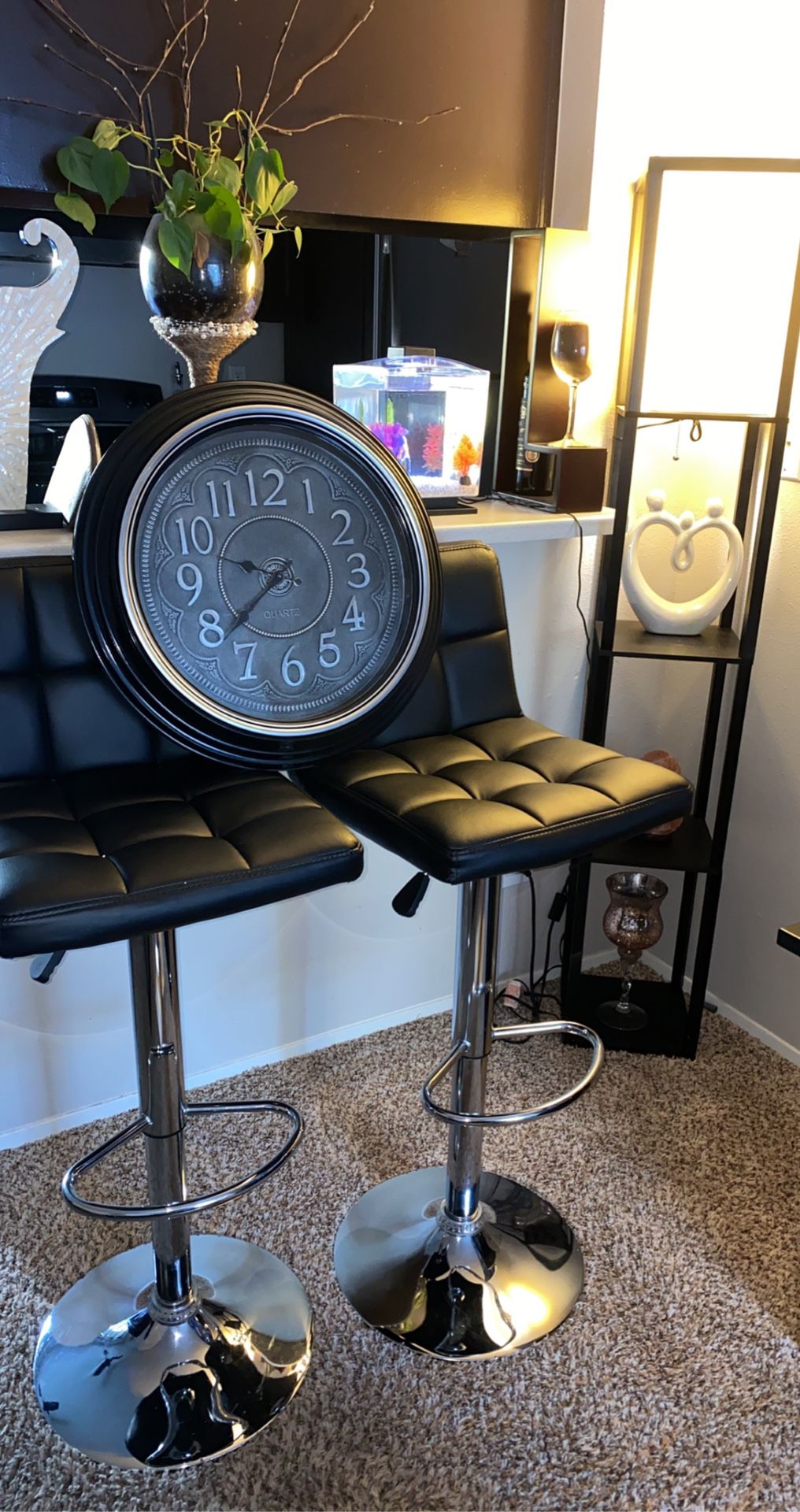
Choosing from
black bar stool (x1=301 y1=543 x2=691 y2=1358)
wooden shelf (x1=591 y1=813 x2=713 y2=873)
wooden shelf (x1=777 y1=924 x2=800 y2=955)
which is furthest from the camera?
wooden shelf (x1=591 y1=813 x2=713 y2=873)

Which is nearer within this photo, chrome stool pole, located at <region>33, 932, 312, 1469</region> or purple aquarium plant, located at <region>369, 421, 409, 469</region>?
chrome stool pole, located at <region>33, 932, 312, 1469</region>

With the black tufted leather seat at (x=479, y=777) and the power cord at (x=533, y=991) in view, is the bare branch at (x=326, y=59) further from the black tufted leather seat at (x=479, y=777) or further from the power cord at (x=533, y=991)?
the power cord at (x=533, y=991)

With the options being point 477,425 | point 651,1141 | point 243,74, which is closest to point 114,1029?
point 651,1141

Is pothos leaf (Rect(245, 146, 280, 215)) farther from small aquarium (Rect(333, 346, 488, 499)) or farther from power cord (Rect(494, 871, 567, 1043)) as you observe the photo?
power cord (Rect(494, 871, 567, 1043))

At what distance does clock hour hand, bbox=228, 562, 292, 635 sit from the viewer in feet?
4.42

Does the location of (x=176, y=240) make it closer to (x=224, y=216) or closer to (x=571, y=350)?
(x=224, y=216)

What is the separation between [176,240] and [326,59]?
485mm

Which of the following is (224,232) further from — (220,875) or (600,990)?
(600,990)

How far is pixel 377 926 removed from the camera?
87.5 inches

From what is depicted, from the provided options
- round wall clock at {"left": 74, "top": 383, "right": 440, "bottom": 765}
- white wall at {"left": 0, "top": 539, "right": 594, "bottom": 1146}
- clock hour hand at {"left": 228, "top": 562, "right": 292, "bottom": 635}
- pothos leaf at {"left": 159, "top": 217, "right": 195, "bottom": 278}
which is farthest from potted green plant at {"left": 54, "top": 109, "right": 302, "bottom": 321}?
white wall at {"left": 0, "top": 539, "right": 594, "bottom": 1146}

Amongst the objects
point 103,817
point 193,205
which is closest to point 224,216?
point 193,205

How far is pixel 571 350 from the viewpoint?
1.87 metres

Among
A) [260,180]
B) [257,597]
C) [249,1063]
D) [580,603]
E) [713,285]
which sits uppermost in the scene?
[260,180]

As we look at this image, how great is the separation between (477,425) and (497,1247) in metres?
1.35
